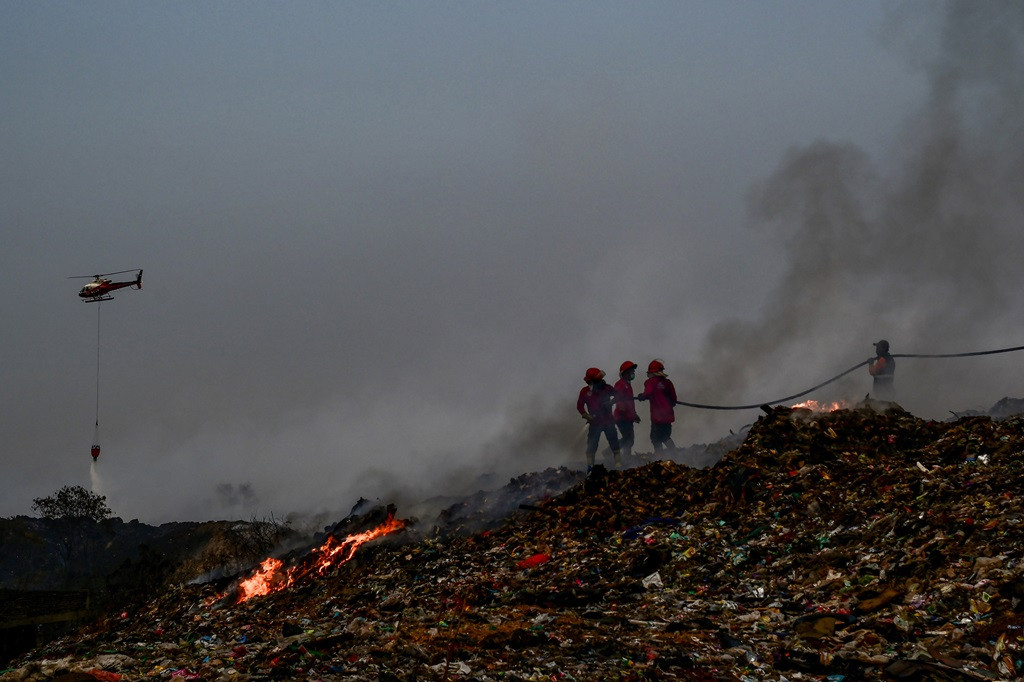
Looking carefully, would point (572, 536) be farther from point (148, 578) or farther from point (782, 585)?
point (148, 578)

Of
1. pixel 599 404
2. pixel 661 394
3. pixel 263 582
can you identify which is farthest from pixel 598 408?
pixel 263 582

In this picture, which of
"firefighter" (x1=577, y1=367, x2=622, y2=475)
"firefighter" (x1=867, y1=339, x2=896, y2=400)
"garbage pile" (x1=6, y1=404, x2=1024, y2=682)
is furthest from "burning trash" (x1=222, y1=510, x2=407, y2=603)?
"firefighter" (x1=867, y1=339, x2=896, y2=400)

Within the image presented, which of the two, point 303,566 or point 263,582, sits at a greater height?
point 303,566

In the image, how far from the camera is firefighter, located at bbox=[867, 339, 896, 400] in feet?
62.2

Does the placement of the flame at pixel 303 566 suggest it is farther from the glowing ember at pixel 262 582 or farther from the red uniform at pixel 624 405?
the red uniform at pixel 624 405

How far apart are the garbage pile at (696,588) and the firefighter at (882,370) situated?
337 cm

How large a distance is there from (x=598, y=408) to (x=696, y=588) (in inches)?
285

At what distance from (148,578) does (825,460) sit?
14.9 metres

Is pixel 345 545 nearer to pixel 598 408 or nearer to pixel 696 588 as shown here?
pixel 598 408

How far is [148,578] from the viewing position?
19859 mm

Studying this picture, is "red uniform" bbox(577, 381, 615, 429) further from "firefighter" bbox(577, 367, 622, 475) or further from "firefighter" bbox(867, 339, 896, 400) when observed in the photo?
"firefighter" bbox(867, 339, 896, 400)

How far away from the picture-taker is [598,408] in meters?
17.6

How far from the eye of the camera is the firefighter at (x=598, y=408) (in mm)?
17656

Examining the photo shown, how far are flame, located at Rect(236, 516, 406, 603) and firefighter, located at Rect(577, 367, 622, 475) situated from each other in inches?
169
